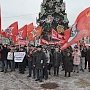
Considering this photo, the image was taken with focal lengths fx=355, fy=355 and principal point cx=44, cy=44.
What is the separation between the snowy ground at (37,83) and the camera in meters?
15.4

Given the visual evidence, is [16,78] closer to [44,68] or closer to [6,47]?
[44,68]

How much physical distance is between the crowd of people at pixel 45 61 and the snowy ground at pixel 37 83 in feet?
1.36

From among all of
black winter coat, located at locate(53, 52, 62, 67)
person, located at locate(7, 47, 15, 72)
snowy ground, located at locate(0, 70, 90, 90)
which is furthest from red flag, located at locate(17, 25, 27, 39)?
black winter coat, located at locate(53, 52, 62, 67)

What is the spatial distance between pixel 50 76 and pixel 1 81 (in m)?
2.97

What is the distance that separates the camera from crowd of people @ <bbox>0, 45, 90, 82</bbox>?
17109 mm

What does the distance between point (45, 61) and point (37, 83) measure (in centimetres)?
119

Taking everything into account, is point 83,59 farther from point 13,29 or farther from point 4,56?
point 13,29

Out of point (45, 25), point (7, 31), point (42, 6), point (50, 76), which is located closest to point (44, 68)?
point (50, 76)

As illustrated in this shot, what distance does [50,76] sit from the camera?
18.9 meters

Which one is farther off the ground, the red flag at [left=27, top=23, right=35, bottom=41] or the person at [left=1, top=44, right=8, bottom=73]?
the red flag at [left=27, top=23, right=35, bottom=41]

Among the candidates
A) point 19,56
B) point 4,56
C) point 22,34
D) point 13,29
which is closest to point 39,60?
point 19,56

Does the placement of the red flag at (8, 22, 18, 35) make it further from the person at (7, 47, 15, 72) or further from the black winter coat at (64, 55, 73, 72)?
the black winter coat at (64, 55, 73, 72)

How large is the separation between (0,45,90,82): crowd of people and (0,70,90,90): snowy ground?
414 millimetres

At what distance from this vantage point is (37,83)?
54.3ft
